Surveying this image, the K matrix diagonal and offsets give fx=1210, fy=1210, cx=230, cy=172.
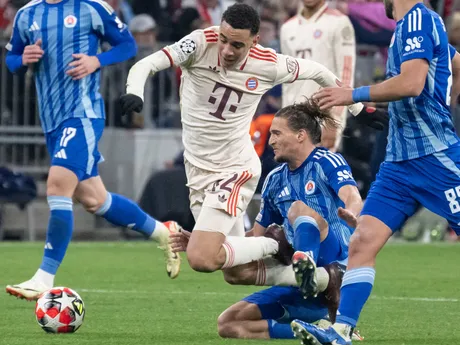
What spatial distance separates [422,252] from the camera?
1372 centimetres

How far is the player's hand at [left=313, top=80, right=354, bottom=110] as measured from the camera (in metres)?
6.35

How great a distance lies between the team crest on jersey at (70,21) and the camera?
9719mm

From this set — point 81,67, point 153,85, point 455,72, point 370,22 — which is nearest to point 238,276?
point 455,72

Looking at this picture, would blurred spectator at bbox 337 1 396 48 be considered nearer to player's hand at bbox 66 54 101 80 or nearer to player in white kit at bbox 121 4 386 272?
player's hand at bbox 66 54 101 80

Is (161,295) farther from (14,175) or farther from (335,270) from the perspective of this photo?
(14,175)

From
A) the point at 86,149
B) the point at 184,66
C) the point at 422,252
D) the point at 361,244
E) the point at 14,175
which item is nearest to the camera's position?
the point at 361,244

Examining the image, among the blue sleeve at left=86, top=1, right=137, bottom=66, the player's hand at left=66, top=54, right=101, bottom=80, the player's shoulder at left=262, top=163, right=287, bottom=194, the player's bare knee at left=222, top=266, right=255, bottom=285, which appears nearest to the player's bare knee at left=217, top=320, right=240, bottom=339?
the player's bare knee at left=222, top=266, right=255, bottom=285

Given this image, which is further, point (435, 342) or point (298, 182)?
point (298, 182)

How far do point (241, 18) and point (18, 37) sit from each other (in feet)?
9.31

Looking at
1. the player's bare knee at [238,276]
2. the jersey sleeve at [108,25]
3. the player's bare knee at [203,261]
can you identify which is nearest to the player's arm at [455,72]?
the player's bare knee at [238,276]

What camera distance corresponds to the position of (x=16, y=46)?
9.90 meters

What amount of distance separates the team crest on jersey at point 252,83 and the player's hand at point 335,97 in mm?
1777

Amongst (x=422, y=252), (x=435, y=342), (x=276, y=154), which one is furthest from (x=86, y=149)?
(x=422, y=252)

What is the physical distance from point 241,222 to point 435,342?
6.52 ft
